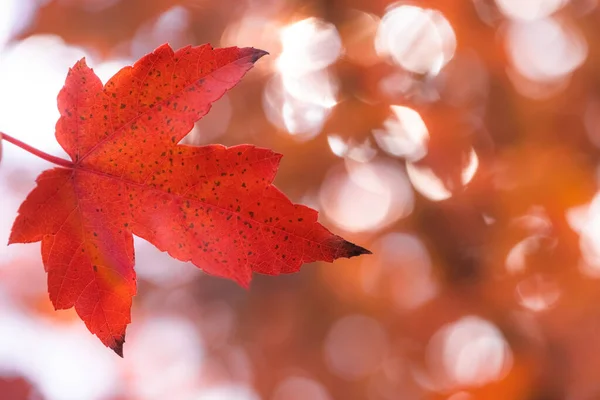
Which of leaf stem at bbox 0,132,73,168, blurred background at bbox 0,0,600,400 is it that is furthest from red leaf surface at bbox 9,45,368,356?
blurred background at bbox 0,0,600,400

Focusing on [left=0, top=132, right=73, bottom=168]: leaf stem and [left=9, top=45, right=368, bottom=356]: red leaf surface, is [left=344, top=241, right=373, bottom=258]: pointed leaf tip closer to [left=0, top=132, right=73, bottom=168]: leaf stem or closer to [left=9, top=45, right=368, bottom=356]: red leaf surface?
[left=9, top=45, right=368, bottom=356]: red leaf surface

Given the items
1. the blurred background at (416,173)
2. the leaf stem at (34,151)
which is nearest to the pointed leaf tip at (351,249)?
the leaf stem at (34,151)

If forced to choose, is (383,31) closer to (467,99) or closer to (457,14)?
(457,14)

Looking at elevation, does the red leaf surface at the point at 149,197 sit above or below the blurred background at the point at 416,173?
above

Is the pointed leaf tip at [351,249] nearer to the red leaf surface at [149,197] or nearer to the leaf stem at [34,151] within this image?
the red leaf surface at [149,197]

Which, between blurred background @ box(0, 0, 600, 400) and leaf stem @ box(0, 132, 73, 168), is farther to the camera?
blurred background @ box(0, 0, 600, 400)

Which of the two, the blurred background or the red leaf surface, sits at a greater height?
the red leaf surface

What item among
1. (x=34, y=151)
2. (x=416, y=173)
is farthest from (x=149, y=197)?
(x=416, y=173)

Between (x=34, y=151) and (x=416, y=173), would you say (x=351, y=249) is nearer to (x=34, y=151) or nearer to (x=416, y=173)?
(x=34, y=151)

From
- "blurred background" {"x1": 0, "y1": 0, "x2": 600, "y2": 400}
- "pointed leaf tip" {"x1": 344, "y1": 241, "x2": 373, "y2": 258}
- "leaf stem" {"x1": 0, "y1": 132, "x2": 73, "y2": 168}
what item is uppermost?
"leaf stem" {"x1": 0, "y1": 132, "x2": 73, "y2": 168}
